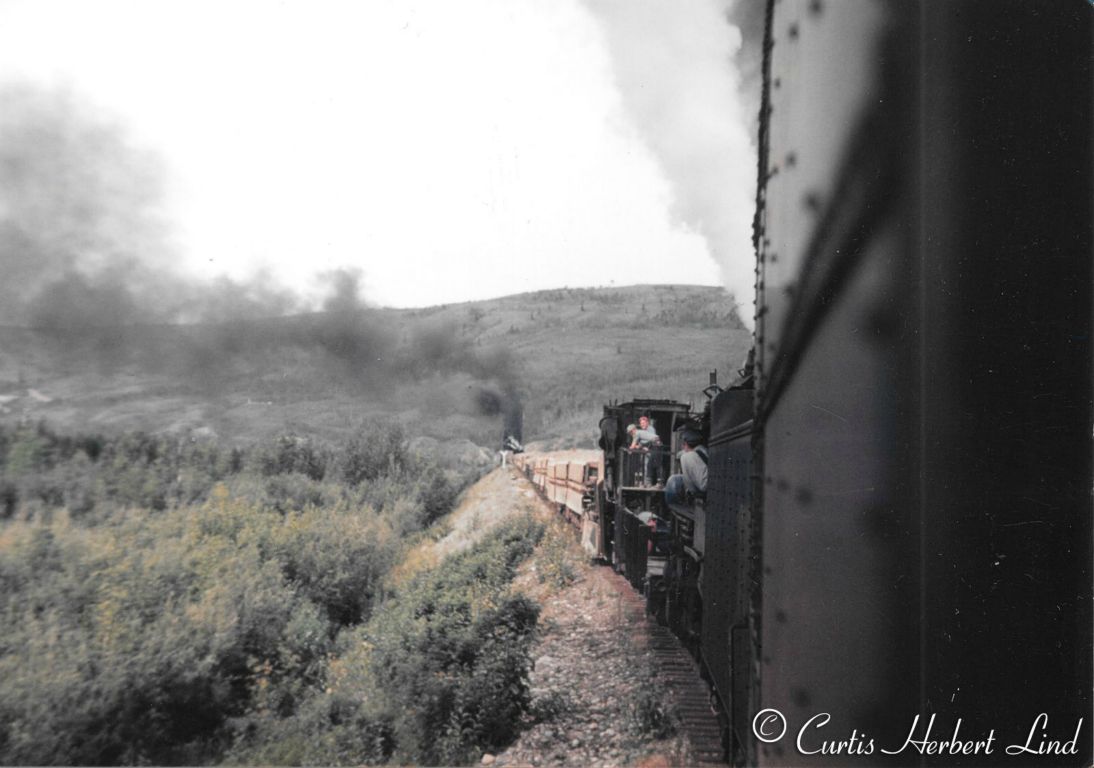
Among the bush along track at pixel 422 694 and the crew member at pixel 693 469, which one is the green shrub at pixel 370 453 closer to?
the bush along track at pixel 422 694

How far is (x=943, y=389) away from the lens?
1.63m

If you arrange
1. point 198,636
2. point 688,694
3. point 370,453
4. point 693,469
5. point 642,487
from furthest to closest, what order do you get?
point 370,453 < point 642,487 < point 198,636 < point 688,694 < point 693,469

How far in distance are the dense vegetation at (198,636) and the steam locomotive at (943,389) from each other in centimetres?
346

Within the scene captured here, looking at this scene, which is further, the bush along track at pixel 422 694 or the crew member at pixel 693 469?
the bush along track at pixel 422 694

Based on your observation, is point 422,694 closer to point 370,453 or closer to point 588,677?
point 588,677

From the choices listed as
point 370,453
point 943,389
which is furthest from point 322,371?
point 943,389

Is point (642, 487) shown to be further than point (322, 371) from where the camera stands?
Yes

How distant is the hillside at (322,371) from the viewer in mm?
5465

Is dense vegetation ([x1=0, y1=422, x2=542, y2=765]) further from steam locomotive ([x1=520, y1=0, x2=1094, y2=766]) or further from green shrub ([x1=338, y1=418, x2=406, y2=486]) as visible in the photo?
steam locomotive ([x1=520, y1=0, x2=1094, y2=766])

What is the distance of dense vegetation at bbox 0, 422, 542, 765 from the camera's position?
466 cm

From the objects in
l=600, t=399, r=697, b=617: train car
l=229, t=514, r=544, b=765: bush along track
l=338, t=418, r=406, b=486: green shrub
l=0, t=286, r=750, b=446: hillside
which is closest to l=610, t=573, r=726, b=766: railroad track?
l=600, t=399, r=697, b=617: train car

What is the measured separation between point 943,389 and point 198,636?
5437 mm

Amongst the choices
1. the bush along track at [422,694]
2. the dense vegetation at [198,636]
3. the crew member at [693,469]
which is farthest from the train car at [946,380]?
the dense vegetation at [198,636]

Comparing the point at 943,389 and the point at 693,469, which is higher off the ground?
the point at 943,389
